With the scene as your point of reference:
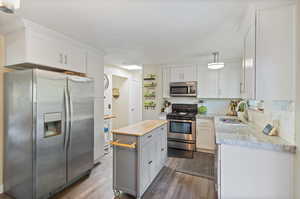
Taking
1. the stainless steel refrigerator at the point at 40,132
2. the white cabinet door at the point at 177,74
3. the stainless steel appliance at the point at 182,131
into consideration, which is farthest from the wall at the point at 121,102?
the stainless steel refrigerator at the point at 40,132

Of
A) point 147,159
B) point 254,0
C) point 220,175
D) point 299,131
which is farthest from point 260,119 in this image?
point 147,159

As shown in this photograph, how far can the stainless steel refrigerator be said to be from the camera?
5.86ft

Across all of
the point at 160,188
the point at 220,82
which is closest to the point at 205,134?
the point at 220,82

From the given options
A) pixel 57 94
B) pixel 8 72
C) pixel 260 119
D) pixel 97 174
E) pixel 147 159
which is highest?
pixel 8 72

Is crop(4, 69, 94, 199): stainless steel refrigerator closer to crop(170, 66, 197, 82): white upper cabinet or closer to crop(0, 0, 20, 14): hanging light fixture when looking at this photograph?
crop(0, 0, 20, 14): hanging light fixture

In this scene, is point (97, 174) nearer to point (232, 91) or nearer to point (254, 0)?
point (254, 0)

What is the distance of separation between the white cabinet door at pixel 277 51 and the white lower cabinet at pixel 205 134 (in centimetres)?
235

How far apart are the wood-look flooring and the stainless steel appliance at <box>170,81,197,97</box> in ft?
6.84

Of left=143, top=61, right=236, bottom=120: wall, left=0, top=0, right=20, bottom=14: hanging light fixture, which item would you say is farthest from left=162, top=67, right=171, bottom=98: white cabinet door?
left=0, top=0, right=20, bottom=14: hanging light fixture

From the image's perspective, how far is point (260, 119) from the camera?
2238mm

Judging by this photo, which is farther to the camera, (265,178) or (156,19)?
(156,19)

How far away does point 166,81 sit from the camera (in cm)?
433

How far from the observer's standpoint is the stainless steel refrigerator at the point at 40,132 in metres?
1.79

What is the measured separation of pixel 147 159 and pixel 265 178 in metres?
1.36
